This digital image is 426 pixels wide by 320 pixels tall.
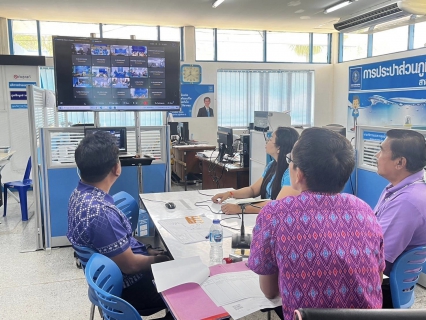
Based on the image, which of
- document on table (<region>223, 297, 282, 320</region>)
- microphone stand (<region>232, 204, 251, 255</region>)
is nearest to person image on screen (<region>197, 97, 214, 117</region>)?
microphone stand (<region>232, 204, 251, 255</region>)

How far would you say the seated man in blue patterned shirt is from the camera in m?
1.79

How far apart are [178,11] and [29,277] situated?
5.48 meters

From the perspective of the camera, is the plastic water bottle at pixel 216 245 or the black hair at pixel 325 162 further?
the plastic water bottle at pixel 216 245

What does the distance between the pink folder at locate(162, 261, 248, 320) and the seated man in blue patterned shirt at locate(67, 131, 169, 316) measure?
1.48 feet

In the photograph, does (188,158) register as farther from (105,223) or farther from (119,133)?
(105,223)

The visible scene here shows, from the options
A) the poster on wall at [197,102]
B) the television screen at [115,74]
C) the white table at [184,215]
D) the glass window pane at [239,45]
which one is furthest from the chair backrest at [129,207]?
the glass window pane at [239,45]

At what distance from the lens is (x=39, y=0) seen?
6230 millimetres

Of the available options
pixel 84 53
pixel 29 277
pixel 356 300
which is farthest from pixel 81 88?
pixel 356 300

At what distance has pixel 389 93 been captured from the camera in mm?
7367

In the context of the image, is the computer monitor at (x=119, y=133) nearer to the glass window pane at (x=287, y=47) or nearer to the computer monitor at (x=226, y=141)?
the computer monitor at (x=226, y=141)

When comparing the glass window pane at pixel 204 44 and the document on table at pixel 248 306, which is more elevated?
the glass window pane at pixel 204 44

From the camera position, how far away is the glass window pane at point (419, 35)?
7.32 m

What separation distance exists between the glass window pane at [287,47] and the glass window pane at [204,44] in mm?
1403

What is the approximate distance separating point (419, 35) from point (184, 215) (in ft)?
23.2
